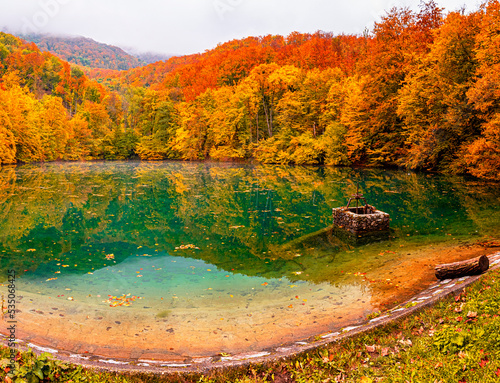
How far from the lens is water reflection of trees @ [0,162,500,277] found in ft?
32.7

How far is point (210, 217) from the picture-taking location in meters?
14.9

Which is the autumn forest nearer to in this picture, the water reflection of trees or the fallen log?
the water reflection of trees

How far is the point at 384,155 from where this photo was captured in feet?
120

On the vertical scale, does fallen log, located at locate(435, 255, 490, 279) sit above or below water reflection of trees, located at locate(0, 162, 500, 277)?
above

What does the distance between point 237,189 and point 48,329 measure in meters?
18.1

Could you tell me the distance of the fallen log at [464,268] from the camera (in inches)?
226

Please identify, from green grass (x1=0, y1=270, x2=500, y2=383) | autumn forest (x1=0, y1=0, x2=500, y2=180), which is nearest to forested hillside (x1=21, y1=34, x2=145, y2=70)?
autumn forest (x1=0, y1=0, x2=500, y2=180)

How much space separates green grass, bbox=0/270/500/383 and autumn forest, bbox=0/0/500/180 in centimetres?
1969

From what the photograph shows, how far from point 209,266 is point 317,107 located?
39.0 metres

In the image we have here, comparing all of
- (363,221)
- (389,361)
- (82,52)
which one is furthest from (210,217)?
(82,52)

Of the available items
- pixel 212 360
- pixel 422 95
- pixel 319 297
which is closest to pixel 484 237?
pixel 319 297

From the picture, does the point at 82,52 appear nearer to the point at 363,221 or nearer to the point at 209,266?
the point at 209,266

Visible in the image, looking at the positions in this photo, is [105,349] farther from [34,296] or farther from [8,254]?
[8,254]

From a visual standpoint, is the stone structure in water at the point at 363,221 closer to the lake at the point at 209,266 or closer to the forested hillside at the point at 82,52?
the lake at the point at 209,266
